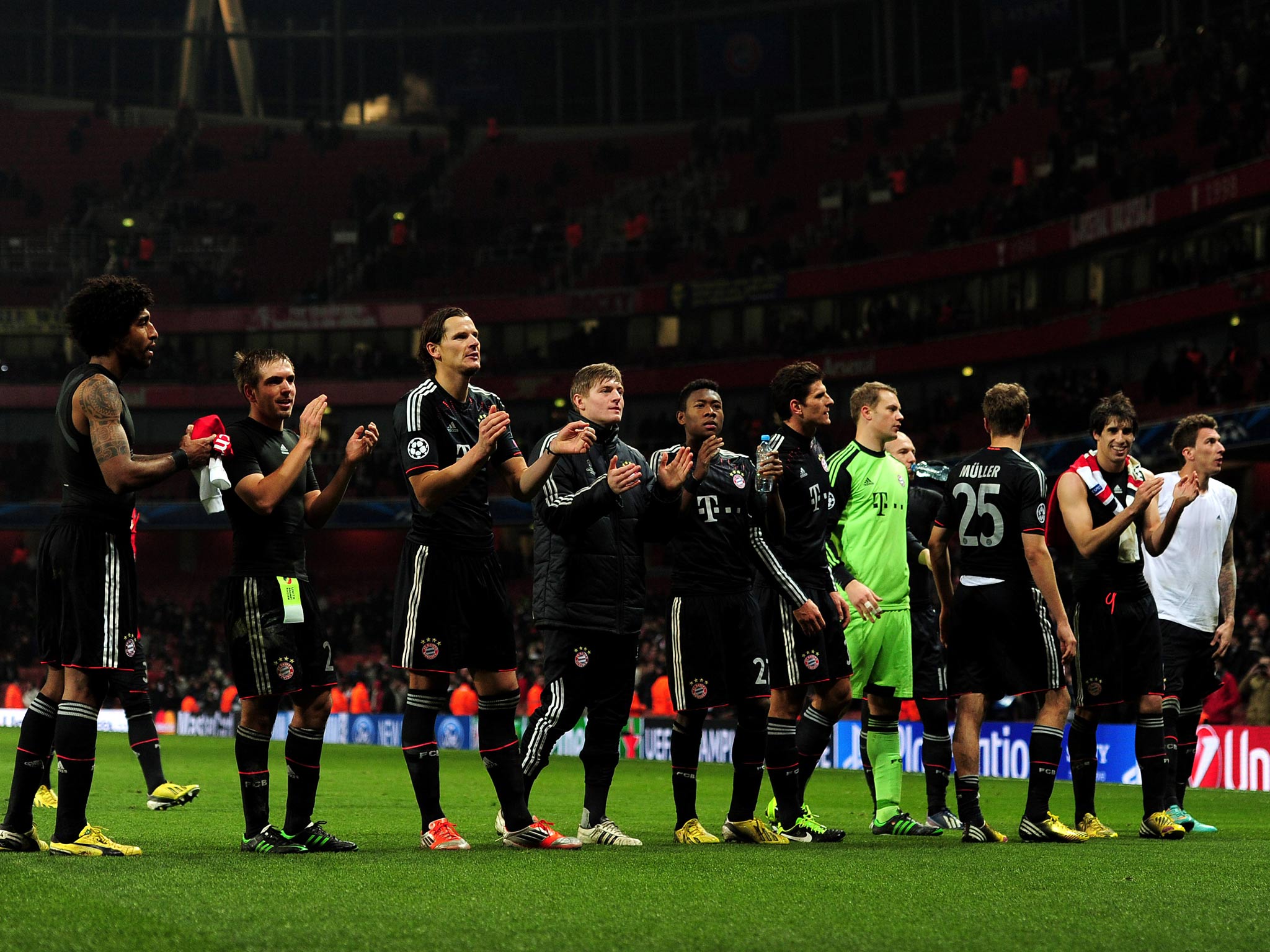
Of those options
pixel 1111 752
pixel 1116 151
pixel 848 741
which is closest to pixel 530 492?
pixel 1111 752

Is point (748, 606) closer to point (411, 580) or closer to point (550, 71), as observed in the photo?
point (411, 580)

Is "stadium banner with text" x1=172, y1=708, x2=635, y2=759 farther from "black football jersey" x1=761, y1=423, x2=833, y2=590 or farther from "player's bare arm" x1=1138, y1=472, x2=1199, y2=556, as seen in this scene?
"player's bare arm" x1=1138, y1=472, x2=1199, y2=556

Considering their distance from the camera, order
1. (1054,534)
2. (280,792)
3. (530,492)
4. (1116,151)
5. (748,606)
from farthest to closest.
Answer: (1116,151), (280,792), (1054,534), (748,606), (530,492)

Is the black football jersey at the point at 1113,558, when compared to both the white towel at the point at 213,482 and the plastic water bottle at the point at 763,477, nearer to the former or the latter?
the plastic water bottle at the point at 763,477

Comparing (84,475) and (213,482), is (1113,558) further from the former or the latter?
(84,475)

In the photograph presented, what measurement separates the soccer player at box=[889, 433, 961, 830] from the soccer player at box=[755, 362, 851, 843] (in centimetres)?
85

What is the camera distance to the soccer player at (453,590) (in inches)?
278

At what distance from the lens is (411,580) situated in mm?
7176

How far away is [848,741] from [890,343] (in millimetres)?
24799

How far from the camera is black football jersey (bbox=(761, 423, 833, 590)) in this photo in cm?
859

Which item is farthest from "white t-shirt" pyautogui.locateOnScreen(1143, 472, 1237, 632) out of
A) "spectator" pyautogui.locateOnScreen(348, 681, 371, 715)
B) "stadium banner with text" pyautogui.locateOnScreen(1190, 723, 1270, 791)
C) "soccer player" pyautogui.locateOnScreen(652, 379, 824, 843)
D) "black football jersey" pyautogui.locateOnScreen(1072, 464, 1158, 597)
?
"spectator" pyautogui.locateOnScreen(348, 681, 371, 715)

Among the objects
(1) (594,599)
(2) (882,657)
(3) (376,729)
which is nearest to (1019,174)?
(3) (376,729)

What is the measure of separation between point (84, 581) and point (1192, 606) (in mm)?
7028

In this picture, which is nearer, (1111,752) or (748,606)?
(748,606)
